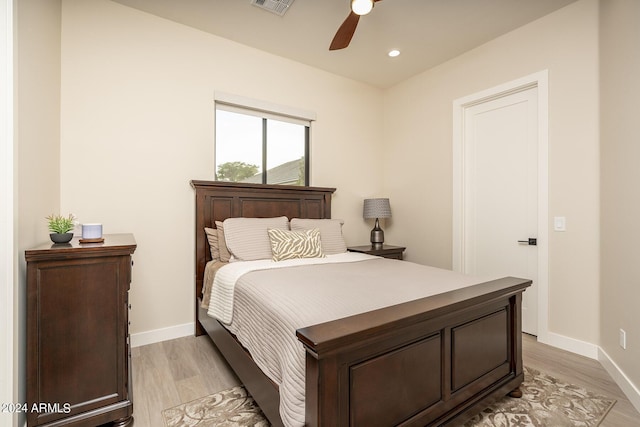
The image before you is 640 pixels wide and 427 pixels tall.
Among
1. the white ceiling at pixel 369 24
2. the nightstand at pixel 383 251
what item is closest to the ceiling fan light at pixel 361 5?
the white ceiling at pixel 369 24

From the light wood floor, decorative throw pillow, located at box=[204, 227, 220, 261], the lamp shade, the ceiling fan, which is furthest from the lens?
the lamp shade

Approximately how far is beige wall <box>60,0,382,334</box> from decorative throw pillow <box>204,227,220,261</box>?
0.18 m

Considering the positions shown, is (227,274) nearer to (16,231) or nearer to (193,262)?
(193,262)

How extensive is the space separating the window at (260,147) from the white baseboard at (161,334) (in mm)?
1494

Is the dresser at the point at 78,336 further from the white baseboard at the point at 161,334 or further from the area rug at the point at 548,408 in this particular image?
the area rug at the point at 548,408

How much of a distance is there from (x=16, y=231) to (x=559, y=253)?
3.68m

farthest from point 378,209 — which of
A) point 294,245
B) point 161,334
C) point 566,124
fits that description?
point 161,334

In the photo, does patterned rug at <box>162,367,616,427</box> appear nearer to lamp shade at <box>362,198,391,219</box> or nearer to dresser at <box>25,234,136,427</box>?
dresser at <box>25,234,136,427</box>

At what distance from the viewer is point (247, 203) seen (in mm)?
3152

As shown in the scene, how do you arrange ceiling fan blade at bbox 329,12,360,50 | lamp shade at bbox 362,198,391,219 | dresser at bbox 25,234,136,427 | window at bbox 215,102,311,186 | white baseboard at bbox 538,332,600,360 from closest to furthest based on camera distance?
dresser at bbox 25,234,136,427, ceiling fan blade at bbox 329,12,360,50, white baseboard at bbox 538,332,600,360, window at bbox 215,102,311,186, lamp shade at bbox 362,198,391,219

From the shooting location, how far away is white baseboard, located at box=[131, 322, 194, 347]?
2646 mm

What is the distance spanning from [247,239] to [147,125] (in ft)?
4.46

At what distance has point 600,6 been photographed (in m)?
2.36

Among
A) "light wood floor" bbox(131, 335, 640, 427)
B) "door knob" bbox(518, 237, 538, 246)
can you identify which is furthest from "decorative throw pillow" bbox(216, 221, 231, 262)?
"door knob" bbox(518, 237, 538, 246)
